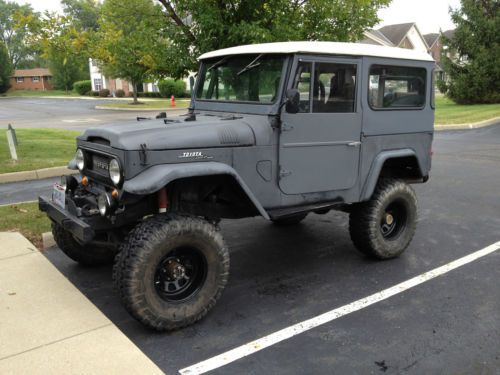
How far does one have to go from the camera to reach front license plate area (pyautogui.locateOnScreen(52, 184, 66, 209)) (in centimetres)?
388

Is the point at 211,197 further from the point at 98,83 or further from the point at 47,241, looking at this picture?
the point at 98,83

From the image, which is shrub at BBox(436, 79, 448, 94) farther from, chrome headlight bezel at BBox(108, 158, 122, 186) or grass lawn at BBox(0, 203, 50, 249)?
chrome headlight bezel at BBox(108, 158, 122, 186)

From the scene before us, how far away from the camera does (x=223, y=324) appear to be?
362 centimetres

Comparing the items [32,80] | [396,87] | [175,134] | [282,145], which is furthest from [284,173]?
[32,80]

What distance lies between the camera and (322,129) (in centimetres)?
420

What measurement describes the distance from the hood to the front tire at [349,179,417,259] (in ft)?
5.00

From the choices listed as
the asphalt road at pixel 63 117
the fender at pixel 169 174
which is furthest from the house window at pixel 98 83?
the fender at pixel 169 174

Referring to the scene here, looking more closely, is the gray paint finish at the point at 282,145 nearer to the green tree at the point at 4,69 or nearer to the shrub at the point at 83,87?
the shrub at the point at 83,87

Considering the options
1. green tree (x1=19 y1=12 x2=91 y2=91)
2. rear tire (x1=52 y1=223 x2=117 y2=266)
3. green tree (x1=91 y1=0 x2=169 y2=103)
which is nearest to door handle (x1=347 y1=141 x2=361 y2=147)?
rear tire (x1=52 y1=223 x2=117 y2=266)

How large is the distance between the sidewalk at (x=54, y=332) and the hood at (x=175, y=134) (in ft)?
4.32

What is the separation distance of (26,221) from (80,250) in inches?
67.6

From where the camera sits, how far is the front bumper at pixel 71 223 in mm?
3441

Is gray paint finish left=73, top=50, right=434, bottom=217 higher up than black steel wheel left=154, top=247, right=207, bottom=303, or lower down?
higher up

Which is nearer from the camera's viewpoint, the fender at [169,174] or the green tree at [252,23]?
the fender at [169,174]
